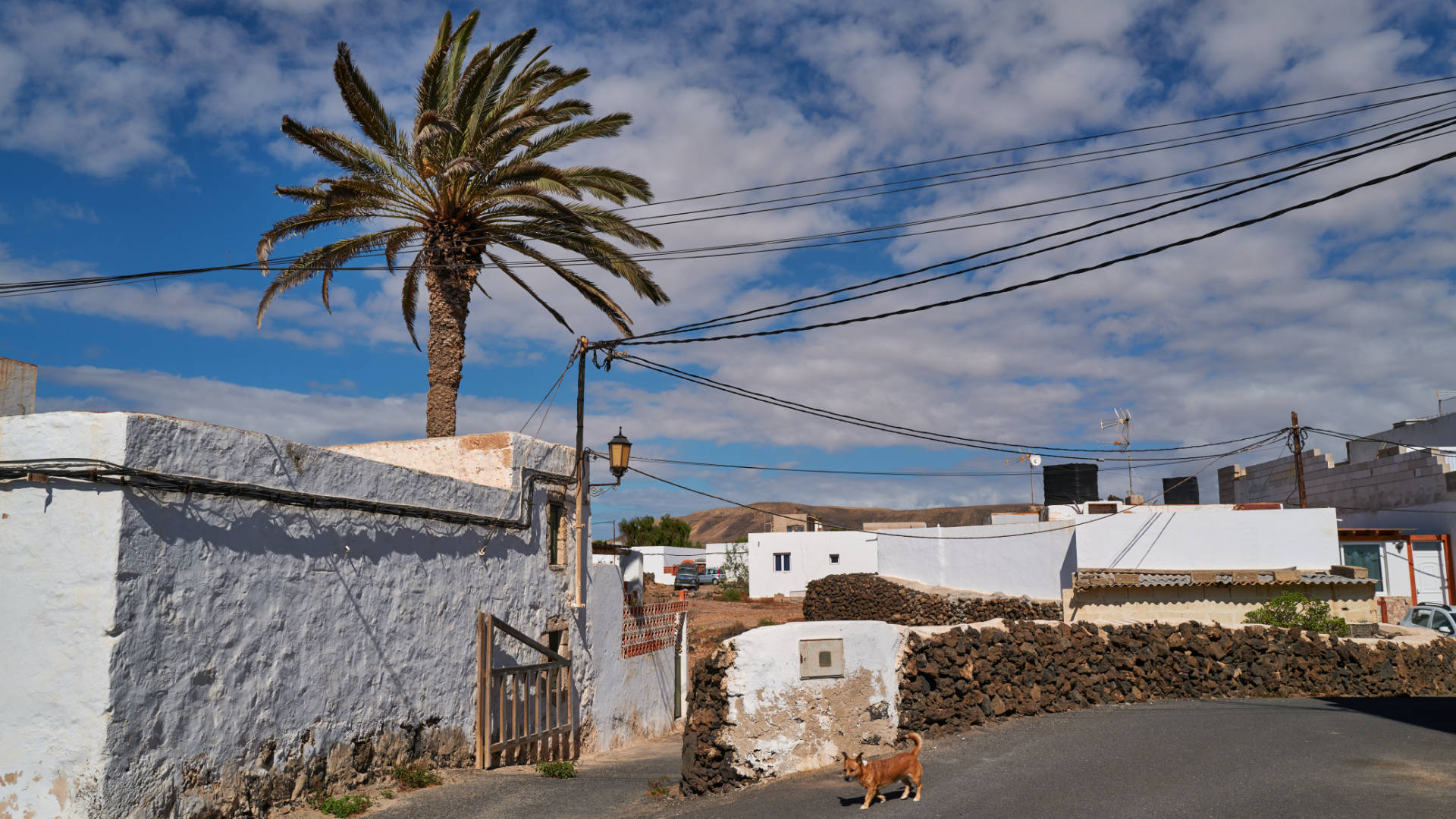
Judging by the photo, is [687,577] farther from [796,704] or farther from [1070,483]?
[796,704]

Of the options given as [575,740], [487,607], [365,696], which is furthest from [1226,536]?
[365,696]

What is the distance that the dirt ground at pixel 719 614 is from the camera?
28.9 m

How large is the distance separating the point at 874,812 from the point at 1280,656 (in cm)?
1030

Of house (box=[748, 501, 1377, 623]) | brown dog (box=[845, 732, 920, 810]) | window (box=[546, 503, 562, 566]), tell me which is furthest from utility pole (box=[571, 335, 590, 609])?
house (box=[748, 501, 1377, 623])

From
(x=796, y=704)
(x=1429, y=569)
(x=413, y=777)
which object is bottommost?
(x=413, y=777)

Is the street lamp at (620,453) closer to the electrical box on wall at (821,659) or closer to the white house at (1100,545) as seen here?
the electrical box on wall at (821,659)

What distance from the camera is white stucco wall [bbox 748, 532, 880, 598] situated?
50938 millimetres

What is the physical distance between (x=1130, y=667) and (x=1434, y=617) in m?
14.1

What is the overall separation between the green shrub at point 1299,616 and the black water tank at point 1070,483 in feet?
53.9

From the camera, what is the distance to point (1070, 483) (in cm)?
4203

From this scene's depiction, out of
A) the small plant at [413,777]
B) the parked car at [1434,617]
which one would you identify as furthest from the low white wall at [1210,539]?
the small plant at [413,777]

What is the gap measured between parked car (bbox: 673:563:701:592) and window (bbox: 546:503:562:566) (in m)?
37.2

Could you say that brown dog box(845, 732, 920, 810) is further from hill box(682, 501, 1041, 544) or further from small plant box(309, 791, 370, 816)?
hill box(682, 501, 1041, 544)

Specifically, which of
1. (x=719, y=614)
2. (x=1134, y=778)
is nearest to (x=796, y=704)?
(x=1134, y=778)
